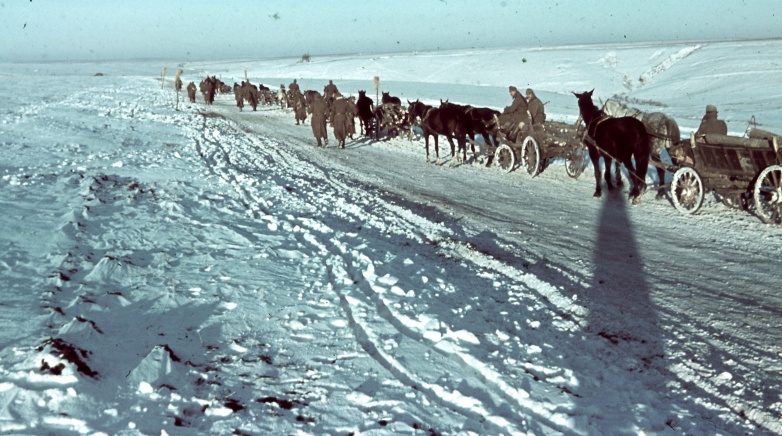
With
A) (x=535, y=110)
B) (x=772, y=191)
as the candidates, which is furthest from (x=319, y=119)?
(x=772, y=191)

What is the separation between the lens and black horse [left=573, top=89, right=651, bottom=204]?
8961 mm

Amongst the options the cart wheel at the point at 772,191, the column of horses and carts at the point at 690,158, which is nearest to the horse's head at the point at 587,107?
the column of horses and carts at the point at 690,158

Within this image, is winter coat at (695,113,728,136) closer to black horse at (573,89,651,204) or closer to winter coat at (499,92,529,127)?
black horse at (573,89,651,204)

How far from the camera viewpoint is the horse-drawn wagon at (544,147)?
11.4 metres

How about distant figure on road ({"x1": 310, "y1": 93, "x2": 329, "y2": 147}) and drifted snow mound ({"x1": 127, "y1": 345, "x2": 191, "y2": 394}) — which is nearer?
drifted snow mound ({"x1": 127, "y1": 345, "x2": 191, "y2": 394})

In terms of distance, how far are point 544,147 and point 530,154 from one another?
328 millimetres

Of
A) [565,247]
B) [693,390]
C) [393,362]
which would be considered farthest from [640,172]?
[393,362]

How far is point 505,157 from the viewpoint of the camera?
1252 cm

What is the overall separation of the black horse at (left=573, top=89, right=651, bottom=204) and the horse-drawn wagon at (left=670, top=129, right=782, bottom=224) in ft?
2.30

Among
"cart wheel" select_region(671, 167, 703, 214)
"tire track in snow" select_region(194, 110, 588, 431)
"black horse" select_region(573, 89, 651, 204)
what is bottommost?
"tire track in snow" select_region(194, 110, 588, 431)

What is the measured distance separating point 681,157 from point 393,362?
7.00 meters

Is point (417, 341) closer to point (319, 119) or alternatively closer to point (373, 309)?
point (373, 309)

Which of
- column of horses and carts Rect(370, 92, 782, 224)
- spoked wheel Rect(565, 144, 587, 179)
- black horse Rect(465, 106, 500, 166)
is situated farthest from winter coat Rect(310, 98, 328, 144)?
spoked wheel Rect(565, 144, 587, 179)

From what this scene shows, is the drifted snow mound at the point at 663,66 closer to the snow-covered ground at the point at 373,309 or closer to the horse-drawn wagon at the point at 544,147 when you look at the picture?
the horse-drawn wagon at the point at 544,147
